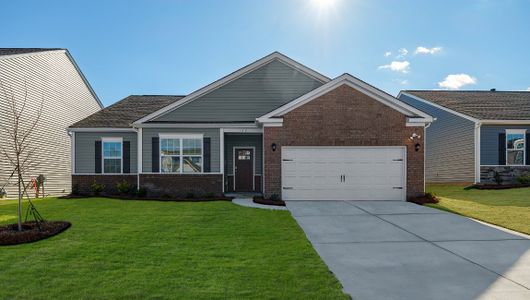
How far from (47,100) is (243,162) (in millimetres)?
12761

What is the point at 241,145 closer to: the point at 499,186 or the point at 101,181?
the point at 101,181

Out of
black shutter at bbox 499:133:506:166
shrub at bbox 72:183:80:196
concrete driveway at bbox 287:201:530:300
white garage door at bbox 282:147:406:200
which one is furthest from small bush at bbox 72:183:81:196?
black shutter at bbox 499:133:506:166

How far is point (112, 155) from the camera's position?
52.3 ft

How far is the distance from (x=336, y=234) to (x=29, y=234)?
267 inches

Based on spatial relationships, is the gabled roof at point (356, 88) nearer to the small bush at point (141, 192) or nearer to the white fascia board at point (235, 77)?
the white fascia board at point (235, 77)

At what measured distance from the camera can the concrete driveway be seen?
15.0ft

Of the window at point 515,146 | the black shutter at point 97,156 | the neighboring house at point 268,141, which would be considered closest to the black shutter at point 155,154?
the neighboring house at point 268,141

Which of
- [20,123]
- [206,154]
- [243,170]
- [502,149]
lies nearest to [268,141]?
[206,154]

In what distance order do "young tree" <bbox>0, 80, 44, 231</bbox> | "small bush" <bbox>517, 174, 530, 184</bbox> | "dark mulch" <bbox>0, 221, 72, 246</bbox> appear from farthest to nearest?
"small bush" <bbox>517, 174, 530, 184</bbox>
"young tree" <bbox>0, 80, 44, 231</bbox>
"dark mulch" <bbox>0, 221, 72, 246</bbox>

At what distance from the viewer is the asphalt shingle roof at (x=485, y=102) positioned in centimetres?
1830

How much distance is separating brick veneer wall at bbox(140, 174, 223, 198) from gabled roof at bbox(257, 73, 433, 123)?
358cm

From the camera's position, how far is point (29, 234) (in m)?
7.07

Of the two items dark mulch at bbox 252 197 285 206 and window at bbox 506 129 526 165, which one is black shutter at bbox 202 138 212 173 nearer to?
dark mulch at bbox 252 197 285 206

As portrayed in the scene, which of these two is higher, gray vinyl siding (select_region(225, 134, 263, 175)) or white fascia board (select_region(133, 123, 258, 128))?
white fascia board (select_region(133, 123, 258, 128))
